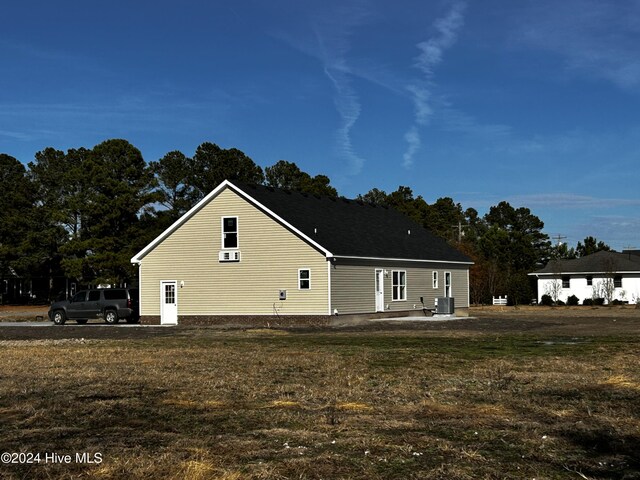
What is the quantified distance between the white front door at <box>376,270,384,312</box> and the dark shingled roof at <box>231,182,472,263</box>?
96 cm

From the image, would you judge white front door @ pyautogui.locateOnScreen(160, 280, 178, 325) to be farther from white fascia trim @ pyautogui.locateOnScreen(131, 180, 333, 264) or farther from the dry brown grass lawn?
the dry brown grass lawn

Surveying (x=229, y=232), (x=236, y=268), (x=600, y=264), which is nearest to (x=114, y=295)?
(x=236, y=268)

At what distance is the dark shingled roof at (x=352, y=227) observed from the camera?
35906 millimetres

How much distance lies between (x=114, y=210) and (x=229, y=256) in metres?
25.1

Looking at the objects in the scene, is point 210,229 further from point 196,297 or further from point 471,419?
point 471,419

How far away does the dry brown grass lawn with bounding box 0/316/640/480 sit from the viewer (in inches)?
268

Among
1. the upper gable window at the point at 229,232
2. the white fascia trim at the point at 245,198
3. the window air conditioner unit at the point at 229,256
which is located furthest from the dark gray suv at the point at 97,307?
the upper gable window at the point at 229,232

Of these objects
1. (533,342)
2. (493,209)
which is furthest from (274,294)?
(493,209)

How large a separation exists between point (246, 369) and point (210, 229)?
22915 millimetres

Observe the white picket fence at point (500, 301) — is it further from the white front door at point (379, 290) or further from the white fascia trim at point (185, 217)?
Result: the white fascia trim at point (185, 217)

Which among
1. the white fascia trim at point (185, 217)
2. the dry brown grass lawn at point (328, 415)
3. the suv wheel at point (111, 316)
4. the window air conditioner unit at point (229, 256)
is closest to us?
the dry brown grass lawn at point (328, 415)

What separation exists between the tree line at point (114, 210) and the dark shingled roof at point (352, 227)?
1255 cm

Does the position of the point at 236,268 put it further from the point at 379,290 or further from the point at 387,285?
the point at 387,285

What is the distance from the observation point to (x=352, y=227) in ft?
131
